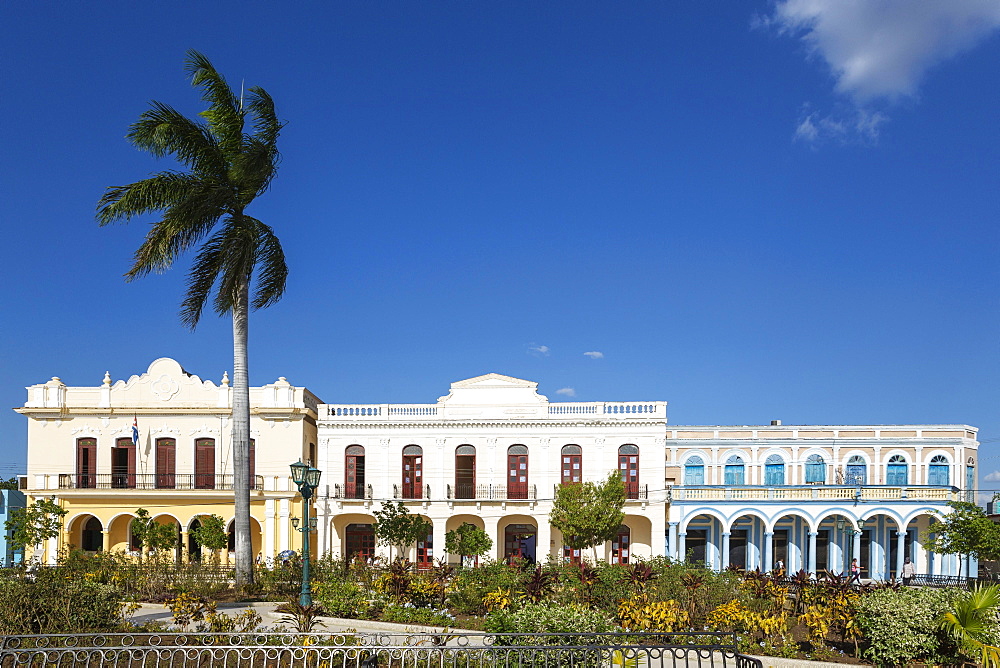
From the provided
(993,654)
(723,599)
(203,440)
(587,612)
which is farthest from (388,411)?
(993,654)

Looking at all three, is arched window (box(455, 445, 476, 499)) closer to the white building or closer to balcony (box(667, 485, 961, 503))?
the white building

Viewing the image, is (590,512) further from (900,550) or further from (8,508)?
(8,508)

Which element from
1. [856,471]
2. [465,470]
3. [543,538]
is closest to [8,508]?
[465,470]

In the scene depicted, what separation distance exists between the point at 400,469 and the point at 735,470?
15.2 metres

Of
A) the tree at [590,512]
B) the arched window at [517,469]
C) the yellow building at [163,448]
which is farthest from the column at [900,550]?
the yellow building at [163,448]

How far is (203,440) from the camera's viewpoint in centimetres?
3222

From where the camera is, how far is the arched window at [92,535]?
32.7 metres

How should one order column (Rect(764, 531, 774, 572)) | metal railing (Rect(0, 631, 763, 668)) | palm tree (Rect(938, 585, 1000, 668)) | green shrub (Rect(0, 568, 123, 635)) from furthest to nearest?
column (Rect(764, 531, 774, 572)) < palm tree (Rect(938, 585, 1000, 668)) < green shrub (Rect(0, 568, 123, 635)) < metal railing (Rect(0, 631, 763, 668))

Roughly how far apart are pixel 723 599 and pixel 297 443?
20.2 meters

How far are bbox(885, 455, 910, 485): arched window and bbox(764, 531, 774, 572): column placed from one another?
19.6 feet

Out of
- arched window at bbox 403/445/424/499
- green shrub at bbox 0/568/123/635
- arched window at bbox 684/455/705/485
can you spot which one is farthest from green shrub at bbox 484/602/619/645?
arched window at bbox 684/455/705/485

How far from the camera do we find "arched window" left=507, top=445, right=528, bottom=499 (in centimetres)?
3198

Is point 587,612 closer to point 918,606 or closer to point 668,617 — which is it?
point 668,617

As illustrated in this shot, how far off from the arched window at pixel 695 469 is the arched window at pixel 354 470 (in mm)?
14558
